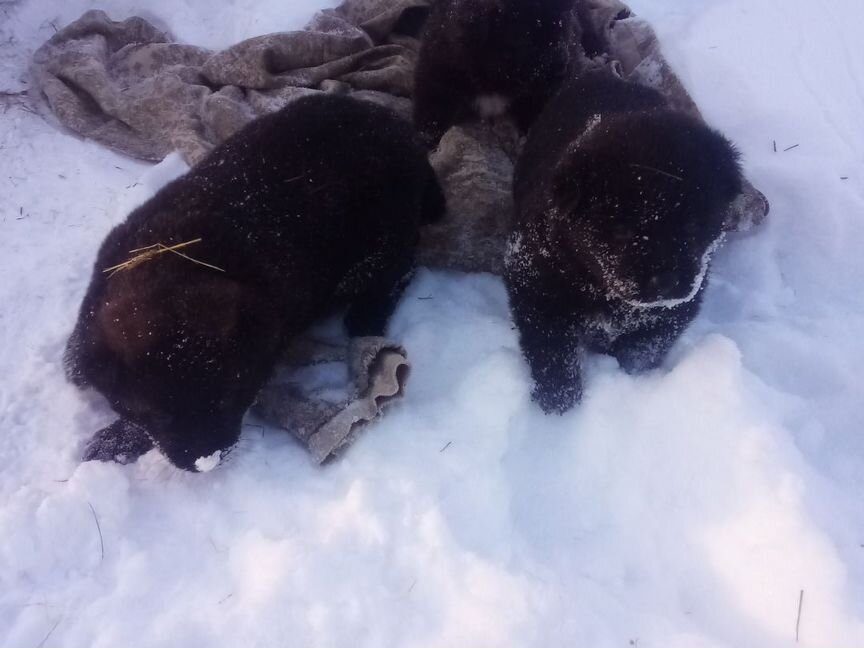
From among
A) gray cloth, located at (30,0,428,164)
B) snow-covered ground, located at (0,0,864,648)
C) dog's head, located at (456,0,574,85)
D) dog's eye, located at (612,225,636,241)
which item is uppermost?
dog's head, located at (456,0,574,85)

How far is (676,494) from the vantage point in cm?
323

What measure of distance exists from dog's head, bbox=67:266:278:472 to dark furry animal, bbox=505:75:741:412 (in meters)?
1.56

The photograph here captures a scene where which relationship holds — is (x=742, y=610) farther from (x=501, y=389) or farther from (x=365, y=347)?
(x=365, y=347)

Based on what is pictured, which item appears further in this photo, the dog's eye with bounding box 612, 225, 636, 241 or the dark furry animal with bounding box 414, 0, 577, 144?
the dark furry animal with bounding box 414, 0, 577, 144

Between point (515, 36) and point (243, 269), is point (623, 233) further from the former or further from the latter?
point (515, 36)

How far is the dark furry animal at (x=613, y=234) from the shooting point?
10.0 feet

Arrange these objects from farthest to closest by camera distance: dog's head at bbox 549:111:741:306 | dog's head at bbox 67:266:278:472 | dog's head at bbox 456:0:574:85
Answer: dog's head at bbox 456:0:574:85 < dog's head at bbox 549:111:741:306 < dog's head at bbox 67:266:278:472

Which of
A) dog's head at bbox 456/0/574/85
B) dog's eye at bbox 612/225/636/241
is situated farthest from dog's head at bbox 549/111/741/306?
dog's head at bbox 456/0/574/85

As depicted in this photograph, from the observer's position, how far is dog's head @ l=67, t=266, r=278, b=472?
2912 millimetres

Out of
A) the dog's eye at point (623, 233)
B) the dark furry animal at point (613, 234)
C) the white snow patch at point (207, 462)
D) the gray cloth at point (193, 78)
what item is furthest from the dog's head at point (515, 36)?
the white snow patch at point (207, 462)

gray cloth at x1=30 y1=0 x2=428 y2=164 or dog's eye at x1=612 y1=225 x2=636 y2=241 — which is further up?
dog's eye at x1=612 y1=225 x2=636 y2=241

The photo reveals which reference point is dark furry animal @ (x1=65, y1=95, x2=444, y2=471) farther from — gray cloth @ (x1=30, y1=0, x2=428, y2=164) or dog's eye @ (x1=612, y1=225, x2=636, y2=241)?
gray cloth @ (x1=30, y1=0, x2=428, y2=164)

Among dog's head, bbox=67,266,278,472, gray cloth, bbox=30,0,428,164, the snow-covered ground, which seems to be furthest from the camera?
gray cloth, bbox=30,0,428,164

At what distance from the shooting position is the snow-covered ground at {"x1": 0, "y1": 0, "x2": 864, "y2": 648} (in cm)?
276
